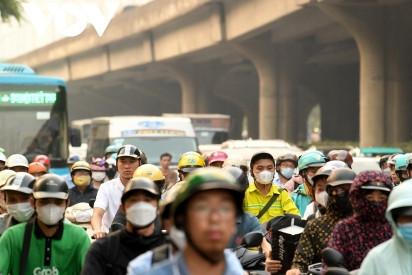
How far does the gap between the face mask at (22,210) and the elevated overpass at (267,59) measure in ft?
107

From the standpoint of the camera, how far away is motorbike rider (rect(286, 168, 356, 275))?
8.18 meters

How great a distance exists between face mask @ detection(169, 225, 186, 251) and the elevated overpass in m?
36.1

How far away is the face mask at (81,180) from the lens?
51.7 feet

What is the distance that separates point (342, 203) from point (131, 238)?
197 cm

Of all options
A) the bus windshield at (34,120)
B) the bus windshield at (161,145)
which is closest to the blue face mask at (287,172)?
the bus windshield at (34,120)

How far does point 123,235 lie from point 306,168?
5.51 meters

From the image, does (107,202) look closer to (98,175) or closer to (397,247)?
(397,247)

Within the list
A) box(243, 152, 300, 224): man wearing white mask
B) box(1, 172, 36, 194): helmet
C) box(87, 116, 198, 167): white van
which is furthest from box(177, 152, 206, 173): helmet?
box(87, 116, 198, 167): white van

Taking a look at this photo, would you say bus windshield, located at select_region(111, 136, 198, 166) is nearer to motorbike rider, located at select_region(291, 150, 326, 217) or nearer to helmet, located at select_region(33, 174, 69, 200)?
motorbike rider, located at select_region(291, 150, 326, 217)

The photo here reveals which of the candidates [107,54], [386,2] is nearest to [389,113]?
[386,2]

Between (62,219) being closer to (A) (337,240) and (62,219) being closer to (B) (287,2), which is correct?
(A) (337,240)

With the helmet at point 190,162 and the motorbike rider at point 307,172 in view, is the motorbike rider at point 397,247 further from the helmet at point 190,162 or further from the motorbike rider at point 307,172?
the helmet at point 190,162

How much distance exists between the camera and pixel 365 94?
144ft

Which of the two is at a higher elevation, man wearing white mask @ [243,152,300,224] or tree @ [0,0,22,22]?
tree @ [0,0,22,22]
